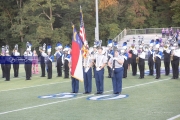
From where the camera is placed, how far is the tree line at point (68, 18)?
47.9m

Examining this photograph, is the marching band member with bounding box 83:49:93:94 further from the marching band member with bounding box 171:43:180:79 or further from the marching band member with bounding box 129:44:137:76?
the marching band member with bounding box 129:44:137:76

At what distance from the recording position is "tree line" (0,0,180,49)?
4794 centimetres

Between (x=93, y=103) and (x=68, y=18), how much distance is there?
36.4 metres

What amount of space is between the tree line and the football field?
29.6m

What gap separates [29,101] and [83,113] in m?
3.16

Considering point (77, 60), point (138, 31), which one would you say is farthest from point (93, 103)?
point (138, 31)

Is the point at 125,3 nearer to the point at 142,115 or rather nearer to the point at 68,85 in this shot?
the point at 68,85

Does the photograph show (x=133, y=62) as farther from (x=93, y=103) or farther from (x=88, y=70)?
(x=93, y=103)

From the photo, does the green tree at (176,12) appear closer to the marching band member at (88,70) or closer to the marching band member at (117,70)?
the marching band member at (88,70)

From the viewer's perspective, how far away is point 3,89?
18469mm

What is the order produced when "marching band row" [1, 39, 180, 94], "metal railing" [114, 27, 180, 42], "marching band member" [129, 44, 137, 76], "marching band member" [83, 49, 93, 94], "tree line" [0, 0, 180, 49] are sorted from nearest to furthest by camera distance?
1. "marching band row" [1, 39, 180, 94]
2. "marching band member" [83, 49, 93, 94]
3. "marching band member" [129, 44, 137, 76]
4. "tree line" [0, 0, 180, 49]
5. "metal railing" [114, 27, 180, 42]

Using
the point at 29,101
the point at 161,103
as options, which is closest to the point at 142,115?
the point at 161,103

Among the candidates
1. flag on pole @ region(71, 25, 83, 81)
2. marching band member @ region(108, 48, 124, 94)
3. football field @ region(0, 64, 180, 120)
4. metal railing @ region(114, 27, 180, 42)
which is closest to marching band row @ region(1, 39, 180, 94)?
marching band member @ region(108, 48, 124, 94)

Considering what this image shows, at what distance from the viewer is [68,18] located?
4928 cm
